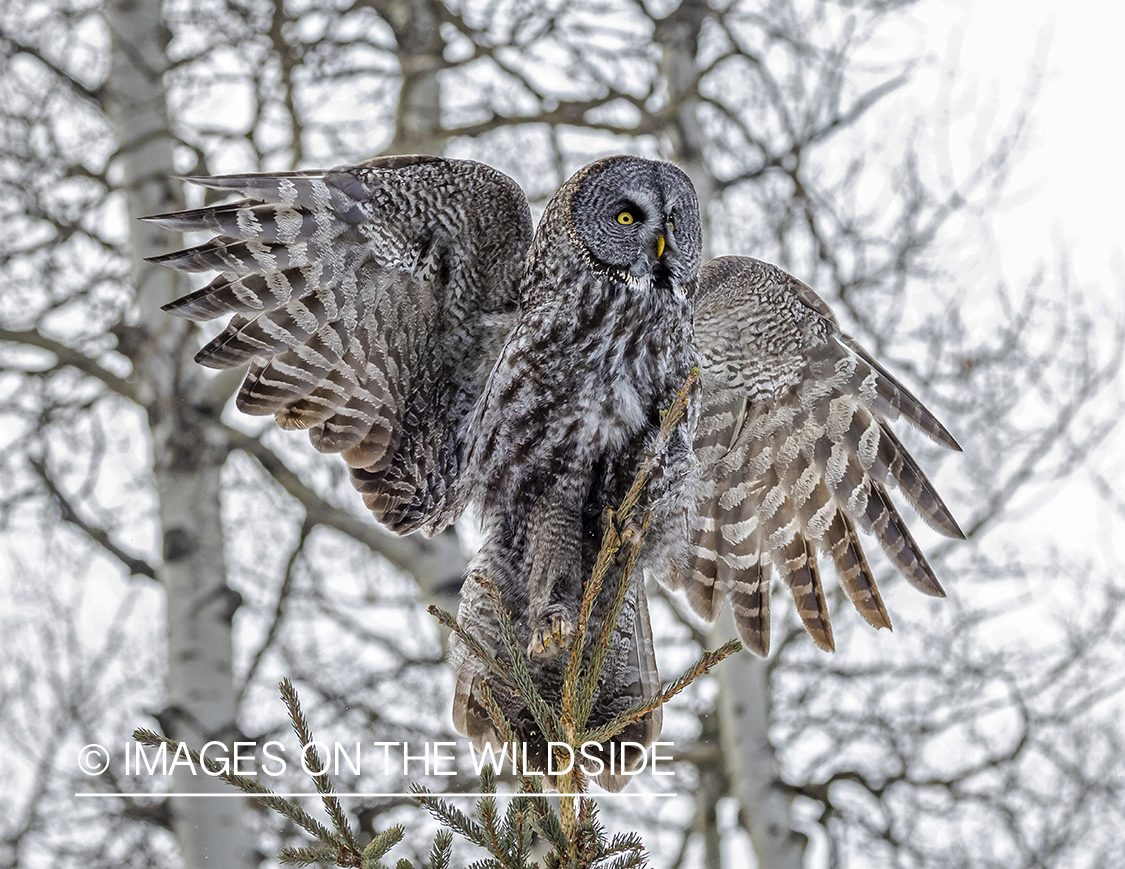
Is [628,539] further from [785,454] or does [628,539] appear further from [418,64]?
[418,64]

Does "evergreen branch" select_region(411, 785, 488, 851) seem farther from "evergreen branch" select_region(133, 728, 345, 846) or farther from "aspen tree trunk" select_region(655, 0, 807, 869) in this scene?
"aspen tree trunk" select_region(655, 0, 807, 869)

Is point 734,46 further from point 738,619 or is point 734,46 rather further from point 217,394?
point 738,619

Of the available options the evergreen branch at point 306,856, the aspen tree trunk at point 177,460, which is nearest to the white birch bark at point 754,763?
the aspen tree trunk at point 177,460

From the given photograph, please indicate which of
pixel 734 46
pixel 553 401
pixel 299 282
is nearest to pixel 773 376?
pixel 553 401

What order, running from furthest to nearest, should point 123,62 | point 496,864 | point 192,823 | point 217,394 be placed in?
1. point 123,62
2. point 217,394
3. point 192,823
4. point 496,864

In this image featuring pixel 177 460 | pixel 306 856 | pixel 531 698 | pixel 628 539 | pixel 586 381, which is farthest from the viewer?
pixel 177 460

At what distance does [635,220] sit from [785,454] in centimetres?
77

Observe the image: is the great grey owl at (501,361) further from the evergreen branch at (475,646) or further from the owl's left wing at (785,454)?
the evergreen branch at (475,646)

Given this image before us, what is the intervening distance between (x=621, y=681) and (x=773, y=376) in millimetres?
870

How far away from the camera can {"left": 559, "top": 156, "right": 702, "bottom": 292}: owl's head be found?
2.25 metres

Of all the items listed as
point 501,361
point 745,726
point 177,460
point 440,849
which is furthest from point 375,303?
point 745,726

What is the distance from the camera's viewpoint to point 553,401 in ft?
7.19

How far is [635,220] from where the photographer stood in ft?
7.57

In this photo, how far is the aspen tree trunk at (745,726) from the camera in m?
4.27
